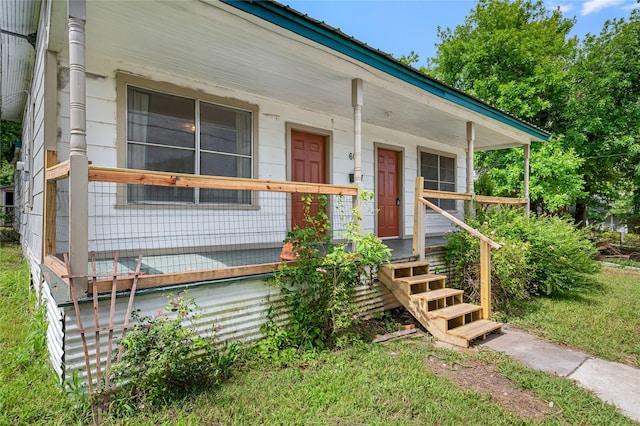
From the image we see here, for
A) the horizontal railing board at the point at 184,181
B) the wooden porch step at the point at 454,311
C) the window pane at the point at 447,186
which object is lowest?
the wooden porch step at the point at 454,311

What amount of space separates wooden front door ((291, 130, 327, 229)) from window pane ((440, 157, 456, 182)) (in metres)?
3.78

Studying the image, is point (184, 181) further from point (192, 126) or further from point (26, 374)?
point (192, 126)

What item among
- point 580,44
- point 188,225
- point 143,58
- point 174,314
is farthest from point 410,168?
point 580,44

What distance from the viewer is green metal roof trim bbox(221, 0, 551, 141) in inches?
123

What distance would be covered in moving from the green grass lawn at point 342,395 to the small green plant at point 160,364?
109mm

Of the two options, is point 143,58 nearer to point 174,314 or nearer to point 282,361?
point 174,314

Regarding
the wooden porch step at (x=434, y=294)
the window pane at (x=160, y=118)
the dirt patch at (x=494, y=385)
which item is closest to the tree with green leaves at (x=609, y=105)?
the wooden porch step at (x=434, y=294)

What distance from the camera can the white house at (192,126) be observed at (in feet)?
9.53

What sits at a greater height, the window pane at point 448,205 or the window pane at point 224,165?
the window pane at point 224,165

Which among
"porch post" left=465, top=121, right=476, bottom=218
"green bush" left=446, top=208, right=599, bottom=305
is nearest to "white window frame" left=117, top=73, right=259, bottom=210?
"green bush" left=446, top=208, right=599, bottom=305

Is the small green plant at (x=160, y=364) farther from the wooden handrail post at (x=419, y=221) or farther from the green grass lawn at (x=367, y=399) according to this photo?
the wooden handrail post at (x=419, y=221)

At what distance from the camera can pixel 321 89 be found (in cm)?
501

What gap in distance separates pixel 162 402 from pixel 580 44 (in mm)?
16784

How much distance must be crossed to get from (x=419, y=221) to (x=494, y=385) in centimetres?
243
